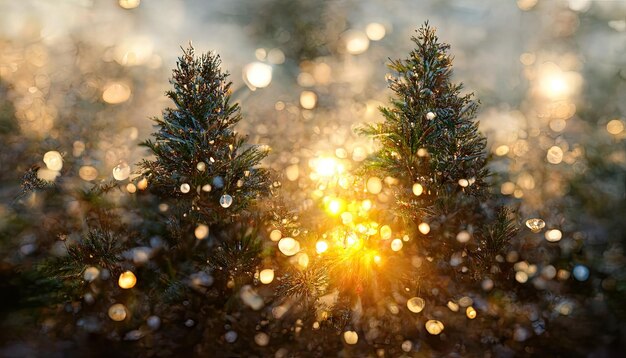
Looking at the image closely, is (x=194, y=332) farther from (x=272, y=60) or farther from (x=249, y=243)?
(x=272, y=60)

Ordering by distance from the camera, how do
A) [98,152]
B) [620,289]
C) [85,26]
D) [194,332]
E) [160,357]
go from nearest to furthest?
[160,357]
[194,332]
[620,289]
[98,152]
[85,26]

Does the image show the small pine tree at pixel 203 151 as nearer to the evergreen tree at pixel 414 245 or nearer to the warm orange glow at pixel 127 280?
the evergreen tree at pixel 414 245

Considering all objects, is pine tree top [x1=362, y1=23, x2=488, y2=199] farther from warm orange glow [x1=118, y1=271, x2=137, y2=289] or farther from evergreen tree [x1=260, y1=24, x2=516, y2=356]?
warm orange glow [x1=118, y1=271, x2=137, y2=289]

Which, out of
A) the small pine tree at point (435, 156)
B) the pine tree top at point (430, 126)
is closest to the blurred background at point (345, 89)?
the small pine tree at point (435, 156)

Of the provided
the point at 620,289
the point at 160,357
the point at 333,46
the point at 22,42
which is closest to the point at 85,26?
the point at 22,42

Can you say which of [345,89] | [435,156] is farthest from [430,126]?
[345,89]

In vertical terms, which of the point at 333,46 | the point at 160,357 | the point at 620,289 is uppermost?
the point at 333,46

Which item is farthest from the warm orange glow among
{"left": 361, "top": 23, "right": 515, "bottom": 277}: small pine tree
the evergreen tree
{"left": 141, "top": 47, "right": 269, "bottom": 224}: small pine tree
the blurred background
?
{"left": 361, "top": 23, "right": 515, "bottom": 277}: small pine tree
